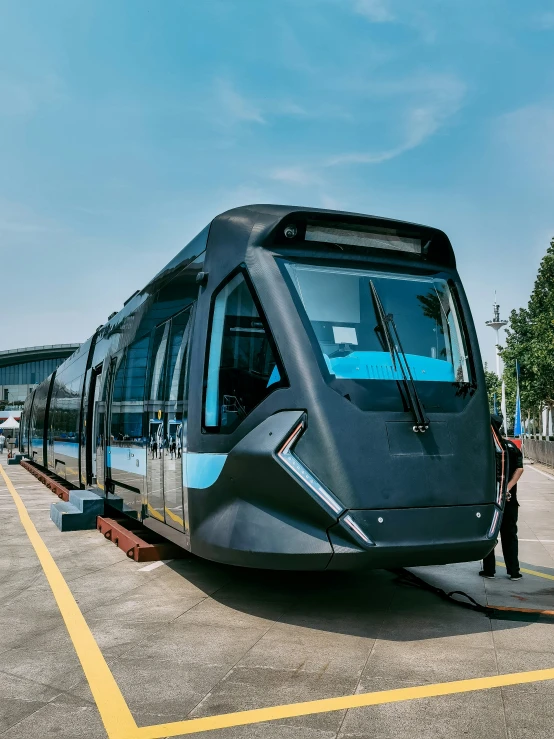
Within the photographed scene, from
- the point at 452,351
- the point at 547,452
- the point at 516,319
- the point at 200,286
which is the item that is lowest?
the point at 547,452

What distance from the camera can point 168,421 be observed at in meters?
7.26

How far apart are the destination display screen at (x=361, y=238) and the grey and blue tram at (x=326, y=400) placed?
0.04ft

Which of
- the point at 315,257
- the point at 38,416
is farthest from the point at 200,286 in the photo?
the point at 38,416

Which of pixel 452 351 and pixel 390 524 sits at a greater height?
pixel 452 351

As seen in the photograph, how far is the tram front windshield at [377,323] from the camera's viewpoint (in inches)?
228

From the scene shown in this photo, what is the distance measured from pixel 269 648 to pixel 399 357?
2.39 metres

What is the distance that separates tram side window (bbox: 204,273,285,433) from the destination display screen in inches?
28.6

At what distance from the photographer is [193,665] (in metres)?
4.84

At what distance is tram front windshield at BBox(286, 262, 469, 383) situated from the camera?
228 inches

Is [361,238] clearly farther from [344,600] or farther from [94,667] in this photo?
[94,667]

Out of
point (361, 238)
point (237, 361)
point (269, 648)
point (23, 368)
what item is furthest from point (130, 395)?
point (23, 368)

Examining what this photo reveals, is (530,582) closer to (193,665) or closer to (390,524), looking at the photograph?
(390,524)

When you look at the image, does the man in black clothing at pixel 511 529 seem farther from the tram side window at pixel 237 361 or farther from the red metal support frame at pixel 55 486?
the red metal support frame at pixel 55 486

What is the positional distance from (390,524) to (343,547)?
1.24ft
